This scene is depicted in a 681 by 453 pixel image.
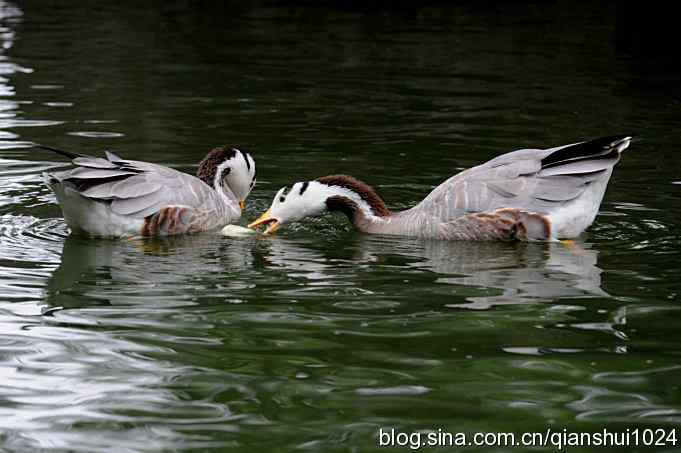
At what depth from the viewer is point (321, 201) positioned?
380 inches

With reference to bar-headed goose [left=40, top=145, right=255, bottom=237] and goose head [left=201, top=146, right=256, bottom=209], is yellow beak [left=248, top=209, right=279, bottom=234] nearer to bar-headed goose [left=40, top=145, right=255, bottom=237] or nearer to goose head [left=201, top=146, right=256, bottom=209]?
bar-headed goose [left=40, top=145, right=255, bottom=237]

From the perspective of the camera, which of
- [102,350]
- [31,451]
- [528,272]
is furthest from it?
[528,272]

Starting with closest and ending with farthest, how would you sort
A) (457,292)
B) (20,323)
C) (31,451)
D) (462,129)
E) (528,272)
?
1. (31,451)
2. (20,323)
3. (457,292)
4. (528,272)
5. (462,129)

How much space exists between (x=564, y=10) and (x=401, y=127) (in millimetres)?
12467

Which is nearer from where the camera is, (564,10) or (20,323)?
(20,323)

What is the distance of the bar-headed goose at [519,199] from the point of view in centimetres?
894

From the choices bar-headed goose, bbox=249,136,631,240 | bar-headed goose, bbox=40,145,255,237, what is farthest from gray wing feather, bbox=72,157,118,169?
bar-headed goose, bbox=249,136,631,240

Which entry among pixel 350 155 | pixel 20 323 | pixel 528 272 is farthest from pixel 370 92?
pixel 20 323

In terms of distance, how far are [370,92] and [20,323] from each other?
32.1 feet

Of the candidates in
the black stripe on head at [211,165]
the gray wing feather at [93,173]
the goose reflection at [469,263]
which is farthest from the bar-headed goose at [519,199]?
the gray wing feather at [93,173]

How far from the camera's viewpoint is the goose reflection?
25.0 feet

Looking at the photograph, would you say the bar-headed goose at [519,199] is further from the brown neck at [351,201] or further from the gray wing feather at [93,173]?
the gray wing feather at [93,173]

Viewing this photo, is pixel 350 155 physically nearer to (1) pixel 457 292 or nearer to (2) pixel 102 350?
(1) pixel 457 292

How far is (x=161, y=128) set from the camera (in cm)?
1358
